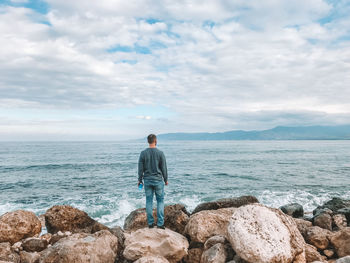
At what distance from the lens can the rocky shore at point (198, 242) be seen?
5828mm

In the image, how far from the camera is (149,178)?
7.51 meters

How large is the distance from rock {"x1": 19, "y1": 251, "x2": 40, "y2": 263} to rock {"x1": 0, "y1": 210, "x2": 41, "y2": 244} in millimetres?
1448

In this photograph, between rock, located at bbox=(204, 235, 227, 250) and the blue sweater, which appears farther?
the blue sweater

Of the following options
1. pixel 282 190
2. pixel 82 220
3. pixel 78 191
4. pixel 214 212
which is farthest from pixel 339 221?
pixel 78 191

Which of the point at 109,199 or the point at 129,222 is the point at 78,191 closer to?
the point at 109,199

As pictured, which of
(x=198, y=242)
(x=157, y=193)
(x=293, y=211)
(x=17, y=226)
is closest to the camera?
(x=198, y=242)

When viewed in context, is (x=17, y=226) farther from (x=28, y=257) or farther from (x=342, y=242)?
(x=342, y=242)

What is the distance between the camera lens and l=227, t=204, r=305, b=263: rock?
5.64 metres

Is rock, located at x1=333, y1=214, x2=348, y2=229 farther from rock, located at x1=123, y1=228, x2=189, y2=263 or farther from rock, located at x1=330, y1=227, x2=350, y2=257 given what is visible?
rock, located at x1=123, y1=228, x2=189, y2=263

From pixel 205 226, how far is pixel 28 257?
517cm

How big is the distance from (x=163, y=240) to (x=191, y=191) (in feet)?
→ 53.5

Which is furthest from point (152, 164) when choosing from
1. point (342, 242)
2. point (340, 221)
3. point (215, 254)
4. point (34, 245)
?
point (340, 221)

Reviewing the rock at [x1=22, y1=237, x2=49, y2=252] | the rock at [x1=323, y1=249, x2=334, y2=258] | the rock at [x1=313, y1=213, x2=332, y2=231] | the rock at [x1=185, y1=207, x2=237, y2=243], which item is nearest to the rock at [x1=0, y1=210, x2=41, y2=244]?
the rock at [x1=22, y1=237, x2=49, y2=252]

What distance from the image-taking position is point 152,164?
24.5ft
